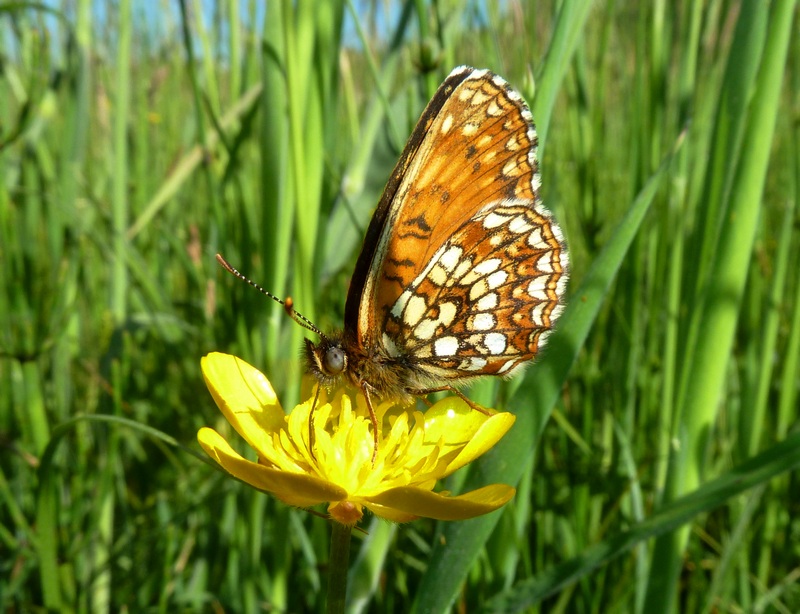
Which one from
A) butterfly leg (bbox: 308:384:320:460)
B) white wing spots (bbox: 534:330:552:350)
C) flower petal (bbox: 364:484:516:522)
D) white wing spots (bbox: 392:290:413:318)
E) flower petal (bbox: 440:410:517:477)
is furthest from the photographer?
white wing spots (bbox: 392:290:413:318)

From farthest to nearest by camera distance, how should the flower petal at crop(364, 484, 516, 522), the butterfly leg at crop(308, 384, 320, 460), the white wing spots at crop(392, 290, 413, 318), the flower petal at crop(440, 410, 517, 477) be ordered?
1. the white wing spots at crop(392, 290, 413, 318)
2. the butterfly leg at crop(308, 384, 320, 460)
3. the flower petal at crop(440, 410, 517, 477)
4. the flower petal at crop(364, 484, 516, 522)

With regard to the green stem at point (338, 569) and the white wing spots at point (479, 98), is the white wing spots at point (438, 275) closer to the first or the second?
the white wing spots at point (479, 98)

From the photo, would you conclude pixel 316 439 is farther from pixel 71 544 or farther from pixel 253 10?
pixel 253 10

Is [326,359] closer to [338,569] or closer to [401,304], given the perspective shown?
[401,304]

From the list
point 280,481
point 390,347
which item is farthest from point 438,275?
point 280,481

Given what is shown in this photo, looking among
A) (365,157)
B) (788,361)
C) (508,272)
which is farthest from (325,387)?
(788,361)

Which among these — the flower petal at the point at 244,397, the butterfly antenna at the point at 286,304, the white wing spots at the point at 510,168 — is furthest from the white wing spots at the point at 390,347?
the white wing spots at the point at 510,168

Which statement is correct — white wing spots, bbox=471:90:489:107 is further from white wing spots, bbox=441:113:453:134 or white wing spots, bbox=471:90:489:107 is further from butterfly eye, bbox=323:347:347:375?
butterfly eye, bbox=323:347:347:375

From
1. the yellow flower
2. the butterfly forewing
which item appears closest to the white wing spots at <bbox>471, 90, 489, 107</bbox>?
the butterfly forewing
